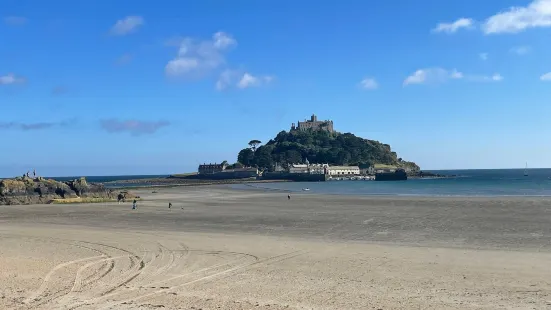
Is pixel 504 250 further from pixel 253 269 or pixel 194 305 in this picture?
pixel 194 305

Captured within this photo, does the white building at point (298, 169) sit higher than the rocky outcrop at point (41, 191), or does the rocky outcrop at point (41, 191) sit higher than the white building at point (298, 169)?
the white building at point (298, 169)

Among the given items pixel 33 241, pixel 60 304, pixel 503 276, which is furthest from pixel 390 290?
pixel 33 241

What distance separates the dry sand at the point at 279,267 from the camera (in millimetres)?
10719

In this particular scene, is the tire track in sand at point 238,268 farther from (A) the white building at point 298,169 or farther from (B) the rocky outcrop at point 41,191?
(A) the white building at point 298,169

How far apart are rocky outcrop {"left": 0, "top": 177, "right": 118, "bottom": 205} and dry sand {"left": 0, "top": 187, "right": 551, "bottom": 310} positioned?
94.5 feet

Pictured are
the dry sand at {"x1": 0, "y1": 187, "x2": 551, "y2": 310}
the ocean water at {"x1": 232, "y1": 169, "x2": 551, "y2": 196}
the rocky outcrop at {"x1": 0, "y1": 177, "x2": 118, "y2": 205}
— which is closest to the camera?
the dry sand at {"x1": 0, "y1": 187, "x2": 551, "y2": 310}

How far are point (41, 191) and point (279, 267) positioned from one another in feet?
159

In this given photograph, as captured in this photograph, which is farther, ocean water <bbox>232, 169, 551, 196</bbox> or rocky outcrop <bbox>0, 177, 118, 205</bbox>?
ocean water <bbox>232, 169, 551, 196</bbox>

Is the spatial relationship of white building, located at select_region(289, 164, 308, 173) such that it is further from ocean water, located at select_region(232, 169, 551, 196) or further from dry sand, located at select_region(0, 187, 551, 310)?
dry sand, located at select_region(0, 187, 551, 310)

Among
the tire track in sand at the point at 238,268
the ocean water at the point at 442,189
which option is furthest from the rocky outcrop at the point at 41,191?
the tire track in sand at the point at 238,268

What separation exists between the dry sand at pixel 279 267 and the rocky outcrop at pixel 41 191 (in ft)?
94.5

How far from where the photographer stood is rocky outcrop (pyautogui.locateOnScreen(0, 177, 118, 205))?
52.3 meters

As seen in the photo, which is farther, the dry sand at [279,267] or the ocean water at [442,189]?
the ocean water at [442,189]

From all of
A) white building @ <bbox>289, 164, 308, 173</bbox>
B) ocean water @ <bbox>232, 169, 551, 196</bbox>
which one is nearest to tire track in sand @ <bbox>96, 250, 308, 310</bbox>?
ocean water @ <bbox>232, 169, 551, 196</bbox>
